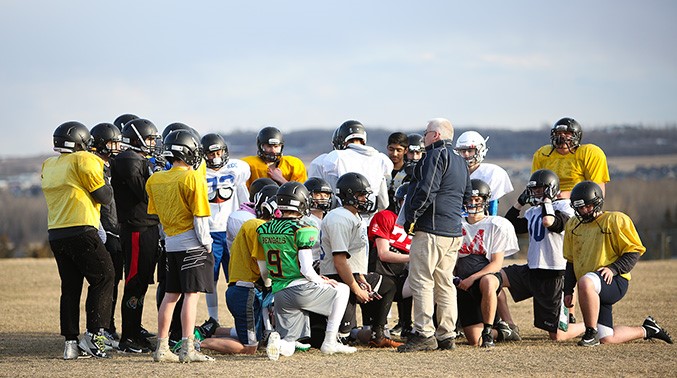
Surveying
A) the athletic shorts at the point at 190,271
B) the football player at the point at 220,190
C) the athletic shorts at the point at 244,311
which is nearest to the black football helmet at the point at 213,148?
the football player at the point at 220,190

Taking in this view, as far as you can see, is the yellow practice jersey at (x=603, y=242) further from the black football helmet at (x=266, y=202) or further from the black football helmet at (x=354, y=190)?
the black football helmet at (x=266, y=202)

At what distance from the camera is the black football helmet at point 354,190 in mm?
10953

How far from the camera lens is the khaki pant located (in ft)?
34.7

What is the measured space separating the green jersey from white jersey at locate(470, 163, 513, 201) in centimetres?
328

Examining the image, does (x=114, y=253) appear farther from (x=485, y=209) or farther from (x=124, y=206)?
(x=485, y=209)

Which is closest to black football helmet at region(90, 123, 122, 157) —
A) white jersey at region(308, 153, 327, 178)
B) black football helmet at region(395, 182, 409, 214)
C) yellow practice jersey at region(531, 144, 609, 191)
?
white jersey at region(308, 153, 327, 178)

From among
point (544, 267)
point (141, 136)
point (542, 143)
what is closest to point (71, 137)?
point (141, 136)

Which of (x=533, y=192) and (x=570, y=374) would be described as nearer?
(x=570, y=374)

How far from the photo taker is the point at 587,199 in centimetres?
1138

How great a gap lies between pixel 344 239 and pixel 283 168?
2.82 metres

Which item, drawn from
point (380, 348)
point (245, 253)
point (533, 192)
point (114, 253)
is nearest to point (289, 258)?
point (245, 253)

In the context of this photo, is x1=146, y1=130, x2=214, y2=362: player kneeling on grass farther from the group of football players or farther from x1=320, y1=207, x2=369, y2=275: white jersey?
x1=320, y1=207, x2=369, y2=275: white jersey

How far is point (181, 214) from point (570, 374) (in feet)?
12.9

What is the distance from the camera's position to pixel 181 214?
10.1 meters
